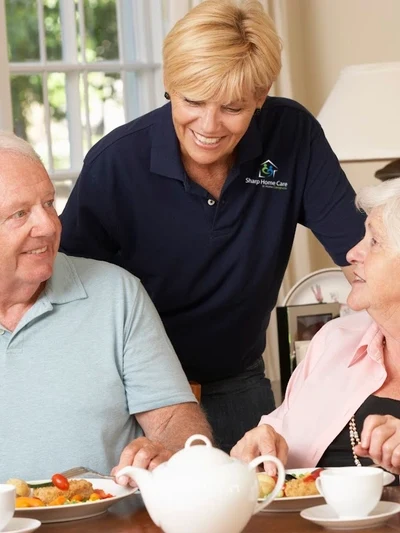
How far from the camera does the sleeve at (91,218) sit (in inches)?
101

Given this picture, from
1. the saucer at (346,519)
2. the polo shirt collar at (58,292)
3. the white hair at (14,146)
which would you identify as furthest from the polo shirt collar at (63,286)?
the saucer at (346,519)

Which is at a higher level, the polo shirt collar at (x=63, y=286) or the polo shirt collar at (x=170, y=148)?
the polo shirt collar at (x=170, y=148)

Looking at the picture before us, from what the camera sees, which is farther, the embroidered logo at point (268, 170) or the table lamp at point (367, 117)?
the table lamp at point (367, 117)

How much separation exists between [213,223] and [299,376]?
47 cm

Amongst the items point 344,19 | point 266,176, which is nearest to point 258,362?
point 266,176

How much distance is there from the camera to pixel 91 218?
8.55 ft

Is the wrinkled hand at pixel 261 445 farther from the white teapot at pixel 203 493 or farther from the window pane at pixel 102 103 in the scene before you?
the window pane at pixel 102 103

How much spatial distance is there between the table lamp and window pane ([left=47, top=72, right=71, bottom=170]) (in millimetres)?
1196

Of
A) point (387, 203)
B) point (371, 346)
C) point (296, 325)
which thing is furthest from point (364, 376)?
point (296, 325)

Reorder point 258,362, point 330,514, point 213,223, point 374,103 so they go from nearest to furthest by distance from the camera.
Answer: point 330,514 → point 213,223 → point 258,362 → point 374,103

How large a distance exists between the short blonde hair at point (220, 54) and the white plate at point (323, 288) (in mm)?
1282

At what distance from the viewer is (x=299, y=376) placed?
2312mm

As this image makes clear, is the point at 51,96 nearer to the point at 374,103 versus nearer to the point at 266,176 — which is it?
the point at 374,103

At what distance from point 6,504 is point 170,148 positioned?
1192 mm
